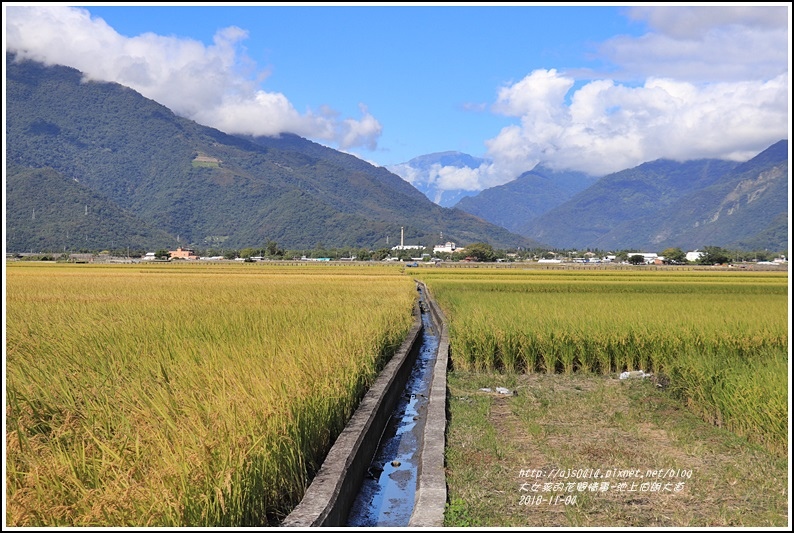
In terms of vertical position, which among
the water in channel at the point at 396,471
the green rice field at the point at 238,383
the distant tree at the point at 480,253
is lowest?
the water in channel at the point at 396,471

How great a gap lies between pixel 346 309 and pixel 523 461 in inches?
367

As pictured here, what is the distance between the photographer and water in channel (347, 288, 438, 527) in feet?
17.4

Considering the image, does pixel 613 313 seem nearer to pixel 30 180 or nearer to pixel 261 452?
pixel 261 452

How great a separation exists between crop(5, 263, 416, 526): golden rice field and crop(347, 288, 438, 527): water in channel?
57 centimetres

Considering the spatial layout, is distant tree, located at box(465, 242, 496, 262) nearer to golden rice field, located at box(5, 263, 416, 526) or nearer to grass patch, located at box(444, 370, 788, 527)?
golden rice field, located at box(5, 263, 416, 526)

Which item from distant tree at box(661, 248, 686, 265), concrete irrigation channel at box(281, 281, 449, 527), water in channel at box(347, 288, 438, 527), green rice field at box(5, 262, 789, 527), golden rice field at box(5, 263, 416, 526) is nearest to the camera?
golden rice field at box(5, 263, 416, 526)

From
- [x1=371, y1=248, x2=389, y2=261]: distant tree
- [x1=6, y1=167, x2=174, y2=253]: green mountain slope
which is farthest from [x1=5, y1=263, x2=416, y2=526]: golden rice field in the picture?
[x1=6, y1=167, x2=174, y2=253]: green mountain slope

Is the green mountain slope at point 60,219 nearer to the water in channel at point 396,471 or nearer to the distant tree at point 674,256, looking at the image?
the distant tree at point 674,256

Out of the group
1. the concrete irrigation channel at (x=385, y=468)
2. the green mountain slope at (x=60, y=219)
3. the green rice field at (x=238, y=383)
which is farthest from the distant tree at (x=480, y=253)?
the concrete irrigation channel at (x=385, y=468)

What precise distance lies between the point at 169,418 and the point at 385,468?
2897 mm

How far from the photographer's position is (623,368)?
12.0m

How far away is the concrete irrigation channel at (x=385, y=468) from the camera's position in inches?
173

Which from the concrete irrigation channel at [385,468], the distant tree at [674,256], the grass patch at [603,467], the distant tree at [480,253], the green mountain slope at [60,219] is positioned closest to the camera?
the concrete irrigation channel at [385,468]

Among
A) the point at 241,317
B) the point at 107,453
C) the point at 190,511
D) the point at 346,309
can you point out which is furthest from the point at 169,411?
the point at 346,309
